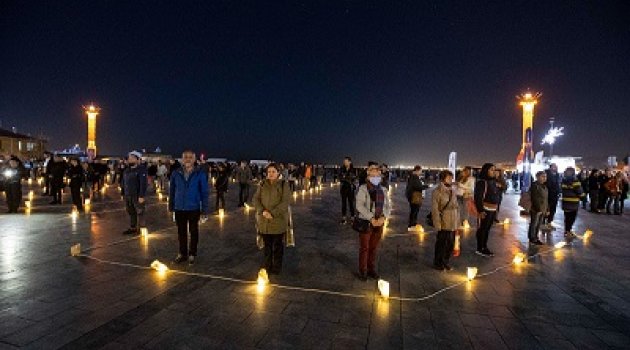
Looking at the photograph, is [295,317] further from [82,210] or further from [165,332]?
[82,210]

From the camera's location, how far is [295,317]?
3.84 m

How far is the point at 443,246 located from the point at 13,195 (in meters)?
13.2

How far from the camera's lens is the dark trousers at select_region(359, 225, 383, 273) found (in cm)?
509

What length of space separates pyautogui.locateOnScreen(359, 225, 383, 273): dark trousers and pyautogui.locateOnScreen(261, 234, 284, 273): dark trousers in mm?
1320

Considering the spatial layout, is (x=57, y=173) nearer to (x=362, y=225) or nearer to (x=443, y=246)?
(x=362, y=225)

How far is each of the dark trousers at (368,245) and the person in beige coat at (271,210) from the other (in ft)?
4.17

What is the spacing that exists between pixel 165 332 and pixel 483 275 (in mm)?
4871

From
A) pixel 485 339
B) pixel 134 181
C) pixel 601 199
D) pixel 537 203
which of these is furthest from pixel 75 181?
pixel 601 199

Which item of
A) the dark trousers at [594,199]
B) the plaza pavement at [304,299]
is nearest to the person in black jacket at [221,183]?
the plaza pavement at [304,299]

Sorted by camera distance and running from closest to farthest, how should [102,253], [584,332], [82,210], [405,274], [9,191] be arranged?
[584,332] < [405,274] < [102,253] < [9,191] < [82,210]

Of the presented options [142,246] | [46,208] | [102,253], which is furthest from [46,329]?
[46,208]

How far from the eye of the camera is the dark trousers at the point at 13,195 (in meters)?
10.9

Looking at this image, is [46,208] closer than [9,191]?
No

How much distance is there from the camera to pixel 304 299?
4367 mm
